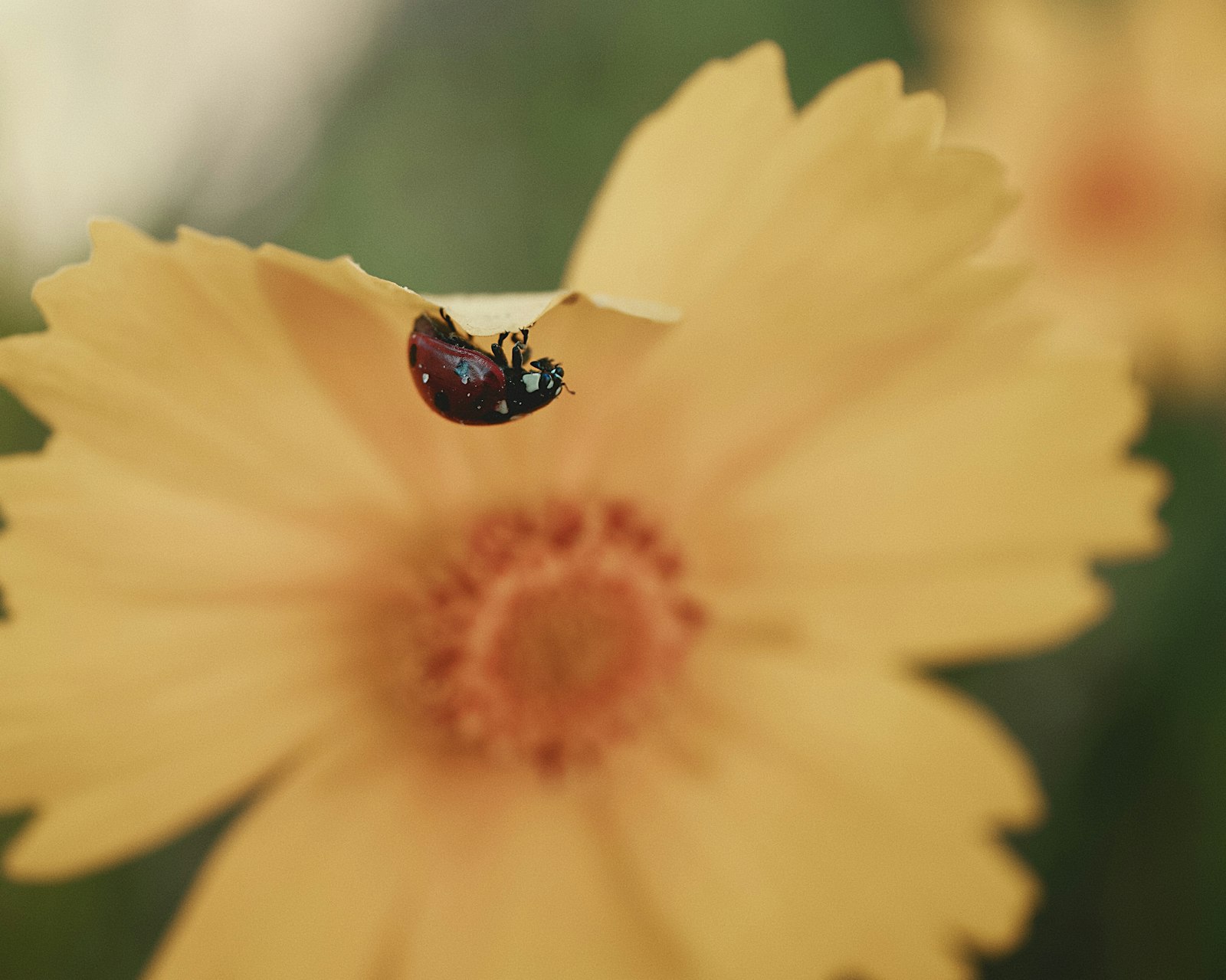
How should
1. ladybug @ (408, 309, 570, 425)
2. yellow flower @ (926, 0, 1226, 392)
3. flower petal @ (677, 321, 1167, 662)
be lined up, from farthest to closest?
yellow flower @ (926, 0, 1226, 392) → flower petal @ (677, 321, 1167, 662) → ladybug @ (408, 309, 570, 425)

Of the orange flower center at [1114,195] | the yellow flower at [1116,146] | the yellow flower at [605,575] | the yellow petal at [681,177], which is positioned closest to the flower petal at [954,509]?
the yellow flower at [605,575]

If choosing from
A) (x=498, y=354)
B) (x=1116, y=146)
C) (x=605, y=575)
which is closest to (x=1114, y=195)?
(x=1116, y=146)

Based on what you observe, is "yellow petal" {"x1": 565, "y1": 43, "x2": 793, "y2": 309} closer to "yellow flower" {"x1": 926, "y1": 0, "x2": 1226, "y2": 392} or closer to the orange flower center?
"yellow flower" {"x1": 926, "y1": 0, "x2": 1226, "y2": 392}

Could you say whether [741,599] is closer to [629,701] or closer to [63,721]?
[629,701]

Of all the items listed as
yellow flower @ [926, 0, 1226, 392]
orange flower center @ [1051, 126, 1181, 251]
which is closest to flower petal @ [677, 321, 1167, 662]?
yellow flower @ [926, 0, 1226, 392]

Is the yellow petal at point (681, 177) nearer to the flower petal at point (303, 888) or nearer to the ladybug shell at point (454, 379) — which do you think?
the ladybug shell at point (454, 379)

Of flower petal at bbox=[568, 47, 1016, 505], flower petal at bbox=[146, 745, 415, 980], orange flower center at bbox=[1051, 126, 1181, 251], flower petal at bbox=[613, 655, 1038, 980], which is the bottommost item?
orange flower center at bbox=[1051, 126, 1181, 251]
